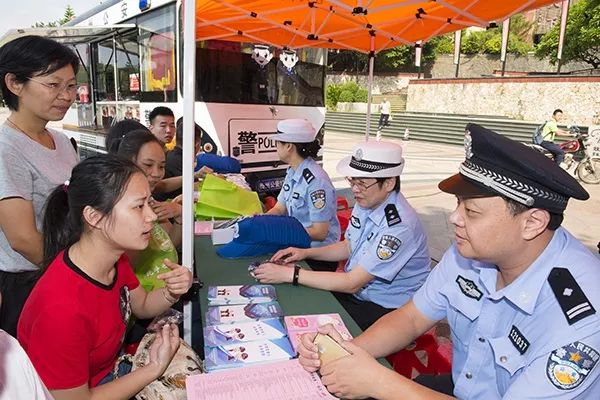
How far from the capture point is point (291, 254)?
2117 mm

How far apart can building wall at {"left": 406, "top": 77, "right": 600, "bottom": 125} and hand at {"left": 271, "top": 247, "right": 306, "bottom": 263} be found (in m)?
18.8

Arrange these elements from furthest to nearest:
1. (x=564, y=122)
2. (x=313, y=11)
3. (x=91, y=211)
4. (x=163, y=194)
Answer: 1. (x=564, y=122)
2. (x=313, y=11)
3. (x=163, y=194)
4. (x=91, y=211)

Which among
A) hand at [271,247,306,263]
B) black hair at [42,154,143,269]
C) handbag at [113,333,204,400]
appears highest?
black hair at [42,154,143,269]

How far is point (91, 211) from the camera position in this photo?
129 cm

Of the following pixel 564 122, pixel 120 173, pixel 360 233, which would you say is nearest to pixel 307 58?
pixel 360 233

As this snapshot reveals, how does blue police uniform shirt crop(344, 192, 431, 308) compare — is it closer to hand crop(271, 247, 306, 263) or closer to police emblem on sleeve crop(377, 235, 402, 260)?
police emblem on sleeve crop(377, 235, 402, 260)

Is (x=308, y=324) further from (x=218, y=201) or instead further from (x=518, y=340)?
(x=218, y=201)

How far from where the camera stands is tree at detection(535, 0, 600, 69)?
2362 cm

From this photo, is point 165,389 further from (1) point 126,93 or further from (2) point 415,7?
(1) point 126,93

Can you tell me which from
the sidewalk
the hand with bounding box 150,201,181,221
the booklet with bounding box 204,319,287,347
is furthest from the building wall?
the booklet with bounding box 204,319,287,347

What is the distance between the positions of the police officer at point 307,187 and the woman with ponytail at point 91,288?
1441 millimetres

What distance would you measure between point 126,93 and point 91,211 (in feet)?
15.5

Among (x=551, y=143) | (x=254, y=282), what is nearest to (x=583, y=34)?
(x=551, y=143)

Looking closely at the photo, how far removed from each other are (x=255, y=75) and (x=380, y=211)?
336 centimetres
